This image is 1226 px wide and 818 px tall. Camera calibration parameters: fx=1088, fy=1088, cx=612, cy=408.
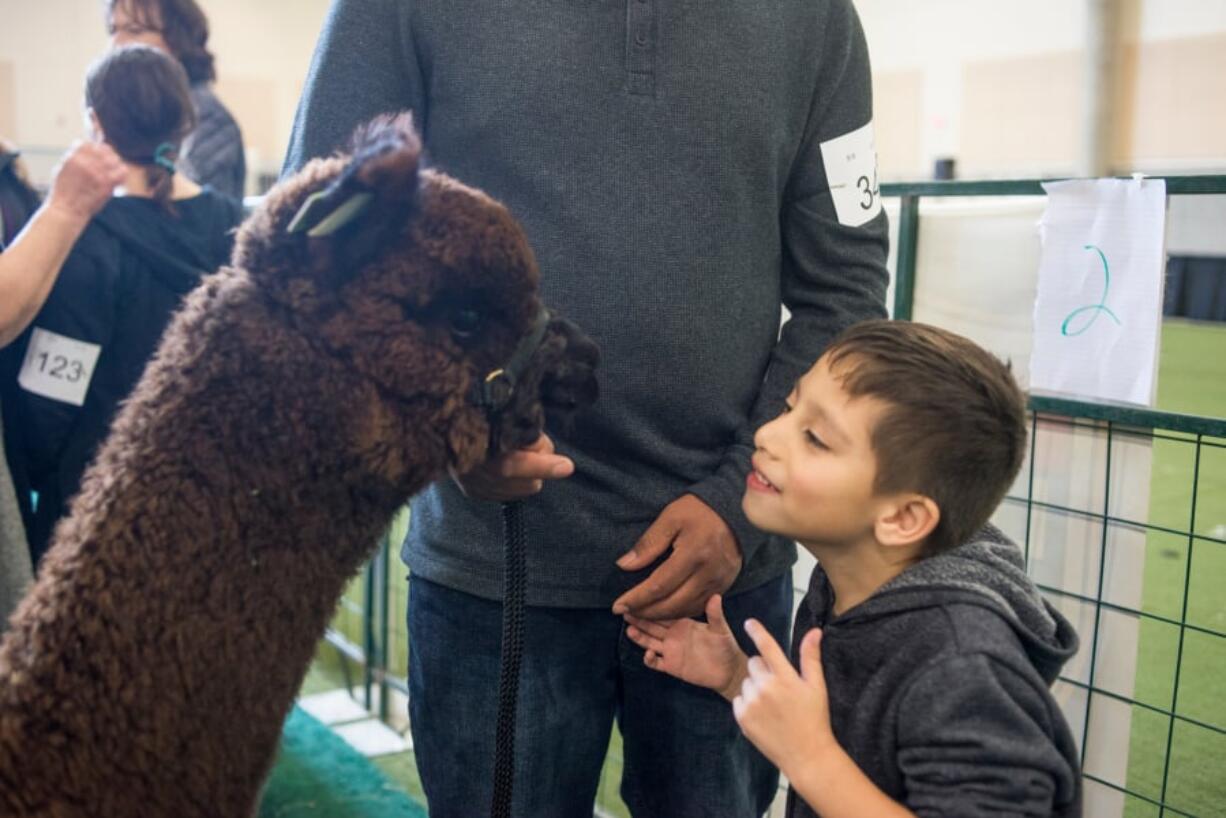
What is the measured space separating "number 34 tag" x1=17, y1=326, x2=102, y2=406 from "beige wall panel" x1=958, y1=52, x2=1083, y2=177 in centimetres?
1064

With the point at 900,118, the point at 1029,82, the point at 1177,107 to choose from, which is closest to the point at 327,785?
the point at 1177,107

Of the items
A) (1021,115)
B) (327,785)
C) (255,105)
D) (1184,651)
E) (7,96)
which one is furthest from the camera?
(255,105)

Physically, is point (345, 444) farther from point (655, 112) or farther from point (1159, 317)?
point (1159, 317)

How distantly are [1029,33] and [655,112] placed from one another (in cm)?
1143

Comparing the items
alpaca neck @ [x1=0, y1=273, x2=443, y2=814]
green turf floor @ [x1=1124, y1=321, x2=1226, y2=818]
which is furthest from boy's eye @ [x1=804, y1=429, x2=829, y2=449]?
green turf floor @ [x1=1124, y1=321, x2=1226, y2=818]

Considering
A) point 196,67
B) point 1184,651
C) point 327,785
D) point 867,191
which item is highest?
point 196,67

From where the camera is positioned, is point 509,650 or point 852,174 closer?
point 509,650

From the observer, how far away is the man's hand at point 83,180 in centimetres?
195

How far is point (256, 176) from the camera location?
41.7 ft

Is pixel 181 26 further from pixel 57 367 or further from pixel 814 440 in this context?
pixel 814 440

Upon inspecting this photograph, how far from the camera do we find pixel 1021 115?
454 inches

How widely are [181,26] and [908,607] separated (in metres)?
2.75

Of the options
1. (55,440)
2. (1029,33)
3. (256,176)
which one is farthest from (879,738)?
(256,176)

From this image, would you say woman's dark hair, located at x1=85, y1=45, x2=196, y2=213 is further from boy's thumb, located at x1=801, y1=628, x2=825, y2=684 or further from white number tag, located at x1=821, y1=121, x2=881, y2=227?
boy's thumb, located at x1=801, y1=628, x2=825, y2=684
